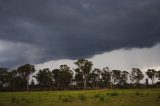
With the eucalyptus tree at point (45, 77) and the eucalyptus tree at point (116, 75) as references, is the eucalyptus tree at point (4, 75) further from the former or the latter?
the eucalyptus tree at point (116, 75)

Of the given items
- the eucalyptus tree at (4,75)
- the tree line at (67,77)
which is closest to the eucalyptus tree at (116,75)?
the tree line at (67,77)

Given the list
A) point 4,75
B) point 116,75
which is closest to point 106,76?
point 116,75

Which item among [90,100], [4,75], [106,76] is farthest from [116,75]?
[90,100]

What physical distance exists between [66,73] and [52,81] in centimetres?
1595

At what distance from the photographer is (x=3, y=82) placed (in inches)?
6422

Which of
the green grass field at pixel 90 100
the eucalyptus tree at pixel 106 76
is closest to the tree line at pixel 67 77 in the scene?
the eucalyptus tree at pixel 106 76

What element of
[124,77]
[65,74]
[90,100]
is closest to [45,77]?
[65,74]

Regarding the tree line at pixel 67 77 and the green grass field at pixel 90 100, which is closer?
the green grass field at pixel 90 100

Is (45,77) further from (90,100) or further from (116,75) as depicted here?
(90,100)

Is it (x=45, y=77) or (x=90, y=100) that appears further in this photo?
(x=45, y=77)

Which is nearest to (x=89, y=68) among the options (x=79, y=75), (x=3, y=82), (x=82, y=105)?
(x=79, y=75)

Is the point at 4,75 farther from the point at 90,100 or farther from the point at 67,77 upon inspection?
the point at 90,100

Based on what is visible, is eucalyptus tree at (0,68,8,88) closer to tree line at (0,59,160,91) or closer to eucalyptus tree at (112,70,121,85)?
tree line at (0,59,160,91)

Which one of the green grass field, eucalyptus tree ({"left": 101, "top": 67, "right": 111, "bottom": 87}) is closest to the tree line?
eucalyptus tree ({"left": 101, "top": 67, "right": 111, "bottom": 87})
